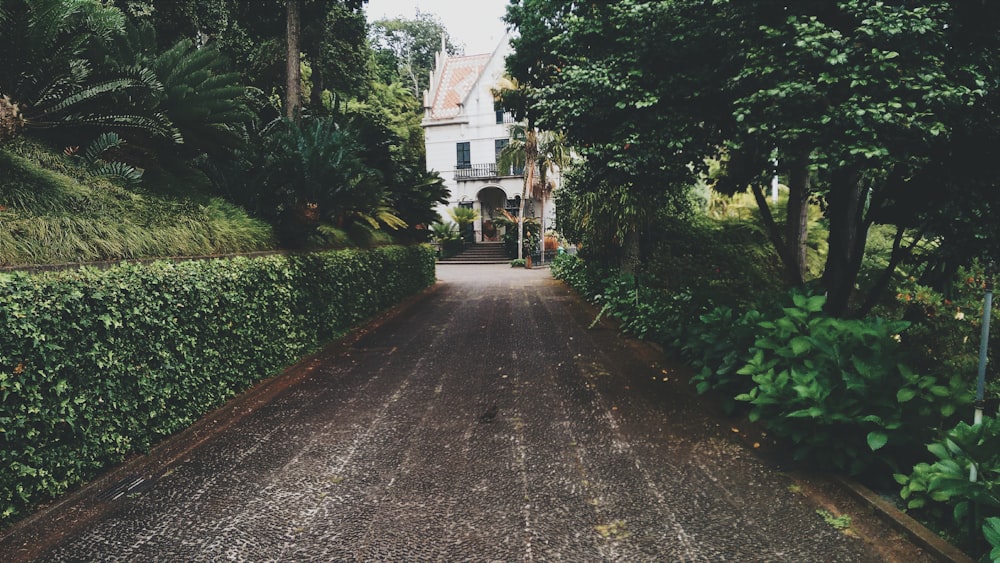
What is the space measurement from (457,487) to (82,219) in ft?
13.7

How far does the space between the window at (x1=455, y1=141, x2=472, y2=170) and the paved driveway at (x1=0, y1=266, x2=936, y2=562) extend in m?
29.7

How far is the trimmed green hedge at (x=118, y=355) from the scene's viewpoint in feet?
9.57

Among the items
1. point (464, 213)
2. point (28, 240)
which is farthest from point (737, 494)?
point (464, 213)

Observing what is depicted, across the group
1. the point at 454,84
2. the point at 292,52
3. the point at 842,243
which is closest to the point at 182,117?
the point at 292,52

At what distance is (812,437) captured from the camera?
3.49 metres

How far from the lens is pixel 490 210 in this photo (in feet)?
117

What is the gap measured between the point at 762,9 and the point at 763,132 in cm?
110

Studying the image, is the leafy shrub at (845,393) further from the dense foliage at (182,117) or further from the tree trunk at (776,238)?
the dense foliage at (182,117)

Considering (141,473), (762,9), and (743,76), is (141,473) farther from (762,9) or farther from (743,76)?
(762,9)

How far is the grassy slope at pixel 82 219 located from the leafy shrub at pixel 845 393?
18.3 ft

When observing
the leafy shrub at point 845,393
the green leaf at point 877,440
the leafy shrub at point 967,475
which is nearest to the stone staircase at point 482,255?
the leafy shrub at point 845,393

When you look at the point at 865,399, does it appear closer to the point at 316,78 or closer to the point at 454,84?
the point at 316,78

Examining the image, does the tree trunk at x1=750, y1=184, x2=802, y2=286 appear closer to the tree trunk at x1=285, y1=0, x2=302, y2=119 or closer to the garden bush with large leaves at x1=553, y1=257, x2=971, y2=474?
the garden bush with large leaves at x1=553, y1=257, x2=971, y2=474

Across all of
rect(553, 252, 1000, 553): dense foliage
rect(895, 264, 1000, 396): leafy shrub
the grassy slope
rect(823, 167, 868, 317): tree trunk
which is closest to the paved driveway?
rect(553, 252, 1000, 553): dense foliage
